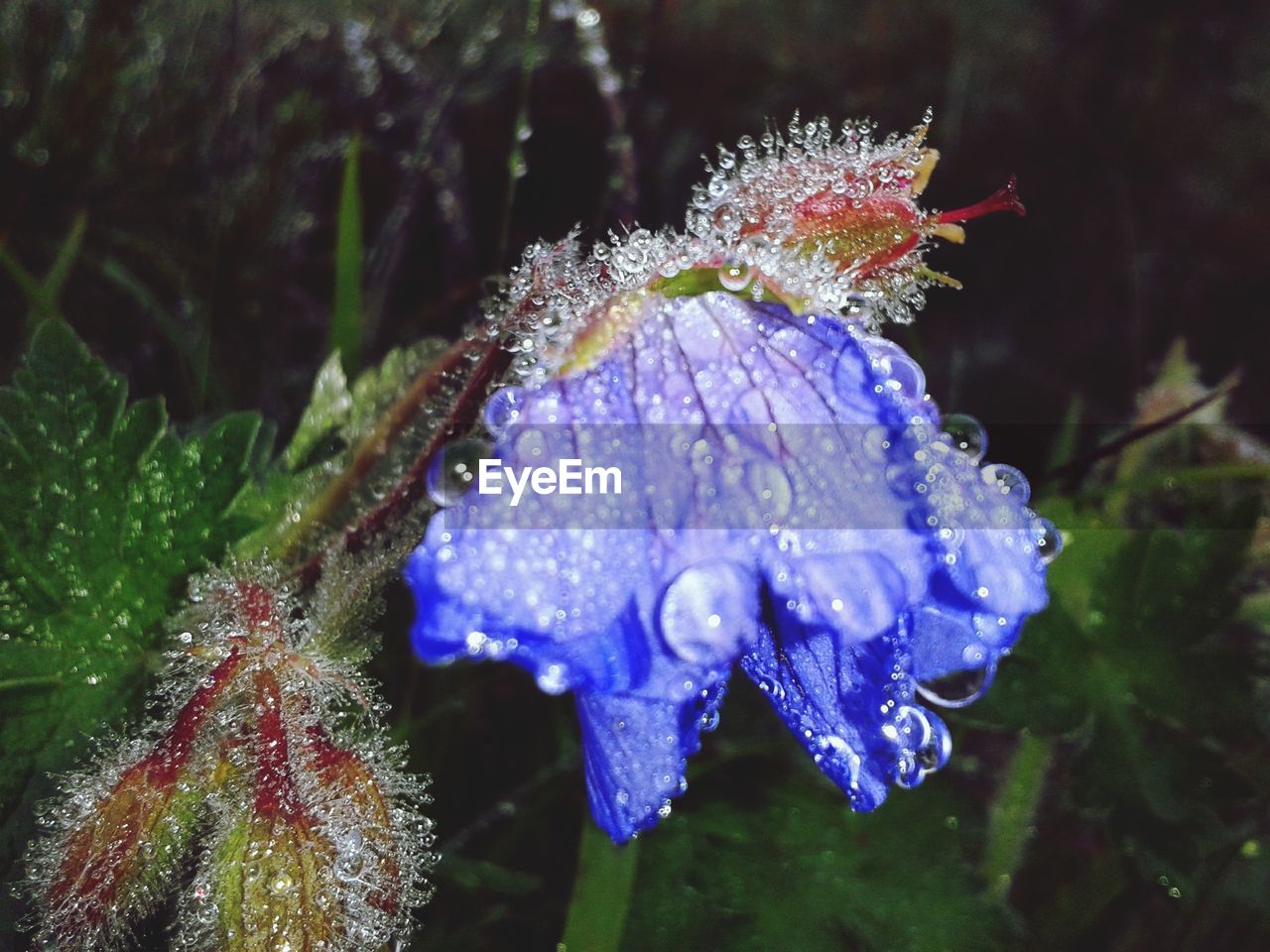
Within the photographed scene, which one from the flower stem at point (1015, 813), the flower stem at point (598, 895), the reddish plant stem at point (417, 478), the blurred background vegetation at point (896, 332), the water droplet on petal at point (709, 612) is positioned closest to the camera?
the water droplet on petal at point (709, 612)

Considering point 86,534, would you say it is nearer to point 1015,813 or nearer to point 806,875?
point 806,875

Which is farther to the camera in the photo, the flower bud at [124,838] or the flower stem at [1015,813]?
the flower stem at [1015,813]

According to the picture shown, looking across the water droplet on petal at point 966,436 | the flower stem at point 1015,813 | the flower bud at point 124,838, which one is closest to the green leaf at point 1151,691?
the flower stem at point 1015,813

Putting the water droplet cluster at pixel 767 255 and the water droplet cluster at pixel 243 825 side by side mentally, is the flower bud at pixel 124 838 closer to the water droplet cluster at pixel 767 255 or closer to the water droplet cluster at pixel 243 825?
the water droplet cluster at pixel 243 825

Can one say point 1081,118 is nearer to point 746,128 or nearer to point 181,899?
point 746,128

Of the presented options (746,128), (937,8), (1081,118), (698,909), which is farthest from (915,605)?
(937,8)
